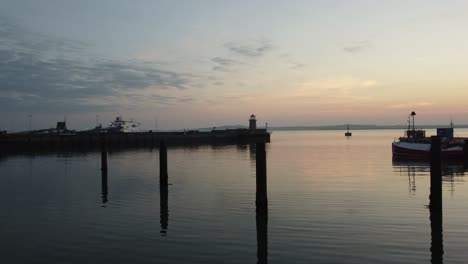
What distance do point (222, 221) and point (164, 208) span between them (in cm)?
453

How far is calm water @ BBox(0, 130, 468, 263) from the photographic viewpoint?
1510cm

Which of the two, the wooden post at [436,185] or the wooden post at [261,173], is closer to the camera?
the wooden post at [436,185]

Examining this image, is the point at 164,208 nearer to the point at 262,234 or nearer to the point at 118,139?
the point at 262,234

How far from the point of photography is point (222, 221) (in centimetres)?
2011

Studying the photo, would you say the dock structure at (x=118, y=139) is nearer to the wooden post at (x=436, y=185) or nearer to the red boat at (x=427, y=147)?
the red boat at (x=427, y=147)

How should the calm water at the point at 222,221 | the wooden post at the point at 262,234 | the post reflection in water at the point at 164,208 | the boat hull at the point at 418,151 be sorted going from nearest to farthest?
the wooden post at the point at 262,234 → the calm water at the point at 222,221 → the post reflection in water at the point at 164,208 → the boat hull at the point at 418,151

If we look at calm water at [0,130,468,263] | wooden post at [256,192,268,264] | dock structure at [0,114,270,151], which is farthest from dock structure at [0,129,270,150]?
wooden post at [256,192,268,264]

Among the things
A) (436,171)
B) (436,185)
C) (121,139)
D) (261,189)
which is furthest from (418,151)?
(121,139)

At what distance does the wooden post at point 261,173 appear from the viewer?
803 inches

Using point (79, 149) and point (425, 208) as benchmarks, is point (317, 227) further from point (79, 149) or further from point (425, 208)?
point (79, 149)

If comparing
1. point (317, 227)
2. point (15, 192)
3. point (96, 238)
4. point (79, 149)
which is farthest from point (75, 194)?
point (79, 149)

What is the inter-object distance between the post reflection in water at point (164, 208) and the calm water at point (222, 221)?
0.06 metres

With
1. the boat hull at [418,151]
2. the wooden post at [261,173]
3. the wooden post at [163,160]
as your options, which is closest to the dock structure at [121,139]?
the boat hull at [418,151]

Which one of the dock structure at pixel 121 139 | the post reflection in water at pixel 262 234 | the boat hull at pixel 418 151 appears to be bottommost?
the post reflection in water at pixel 262 234
